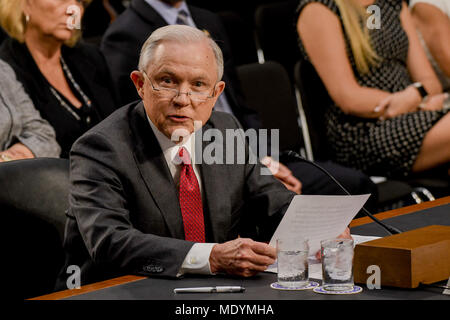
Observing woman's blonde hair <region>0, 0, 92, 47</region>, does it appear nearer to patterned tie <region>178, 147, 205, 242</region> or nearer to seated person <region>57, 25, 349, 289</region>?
seated person <region>57, 25, 349, 289</region>

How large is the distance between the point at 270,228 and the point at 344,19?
5.39ft

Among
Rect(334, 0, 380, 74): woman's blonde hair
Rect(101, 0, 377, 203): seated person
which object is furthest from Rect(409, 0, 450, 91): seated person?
Rect(101, 0, 377, 203): seated person

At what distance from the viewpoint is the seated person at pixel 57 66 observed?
2.72 metres

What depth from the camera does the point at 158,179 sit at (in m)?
1.68

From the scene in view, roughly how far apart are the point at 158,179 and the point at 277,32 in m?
2.25

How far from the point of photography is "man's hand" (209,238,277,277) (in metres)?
1.39

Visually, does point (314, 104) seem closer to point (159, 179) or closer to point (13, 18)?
point (13, 18)

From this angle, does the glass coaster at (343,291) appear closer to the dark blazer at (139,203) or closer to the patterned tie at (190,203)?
the dark blazer at (139,203)

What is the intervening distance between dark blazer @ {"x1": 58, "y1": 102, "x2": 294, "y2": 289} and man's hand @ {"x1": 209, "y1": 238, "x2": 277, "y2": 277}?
0.07 meters

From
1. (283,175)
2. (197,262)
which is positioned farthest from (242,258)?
(283,175)

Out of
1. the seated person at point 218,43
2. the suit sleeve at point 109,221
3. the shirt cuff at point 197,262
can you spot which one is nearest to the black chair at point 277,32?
the seated person at point 218,43

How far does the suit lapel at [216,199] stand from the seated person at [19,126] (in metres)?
0.93
